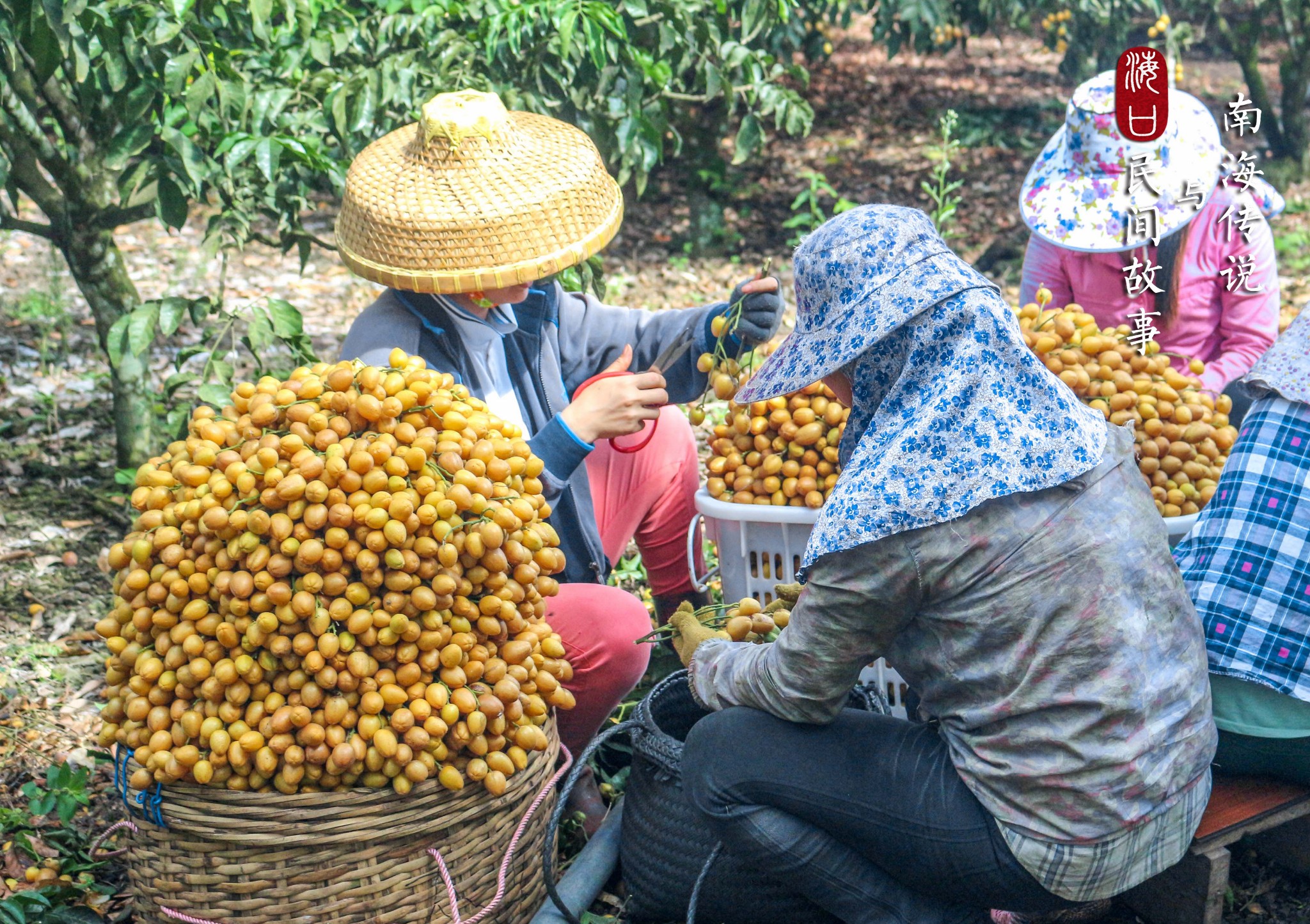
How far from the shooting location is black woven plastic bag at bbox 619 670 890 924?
206cm

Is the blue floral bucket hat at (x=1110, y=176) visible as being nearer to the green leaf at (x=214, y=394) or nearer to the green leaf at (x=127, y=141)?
the green leaf at (x=214, y=394)

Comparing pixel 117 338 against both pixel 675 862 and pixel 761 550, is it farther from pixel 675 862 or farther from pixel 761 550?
pixel 675 862

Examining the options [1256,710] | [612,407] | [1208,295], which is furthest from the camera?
[1208,295]

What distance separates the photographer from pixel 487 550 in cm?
193

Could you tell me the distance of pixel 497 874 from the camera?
206 centimetres

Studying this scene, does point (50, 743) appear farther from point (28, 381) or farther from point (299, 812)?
point (28, 381)

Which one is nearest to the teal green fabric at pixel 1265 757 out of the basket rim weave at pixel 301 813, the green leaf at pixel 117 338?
the basket rim weave at pixel 301 813

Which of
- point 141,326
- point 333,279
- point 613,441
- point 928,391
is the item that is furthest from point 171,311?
point 333,279

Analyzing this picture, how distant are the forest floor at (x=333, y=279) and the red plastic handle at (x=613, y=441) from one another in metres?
1.32

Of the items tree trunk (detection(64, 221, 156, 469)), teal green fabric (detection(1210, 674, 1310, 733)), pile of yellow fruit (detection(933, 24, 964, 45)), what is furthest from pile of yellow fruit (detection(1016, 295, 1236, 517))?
pile of yellow fruit (detection(933, 24, 964, 45))

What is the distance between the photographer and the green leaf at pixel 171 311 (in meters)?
2.75

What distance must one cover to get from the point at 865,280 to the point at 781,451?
82 cm

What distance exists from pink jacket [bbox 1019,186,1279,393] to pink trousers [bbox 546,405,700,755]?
1170mm

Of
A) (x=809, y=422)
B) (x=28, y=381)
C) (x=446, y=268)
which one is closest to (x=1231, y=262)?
(x=809, y=422)
